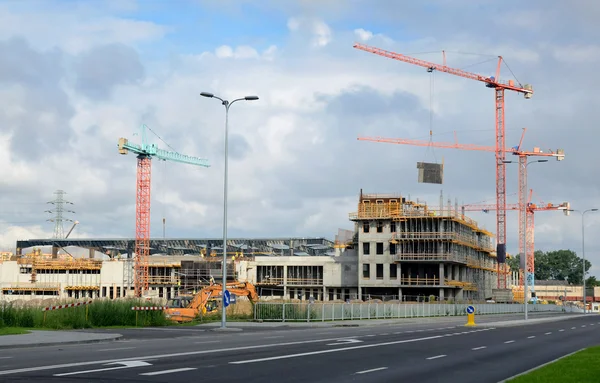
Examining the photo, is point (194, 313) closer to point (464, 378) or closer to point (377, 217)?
point (464, 378)

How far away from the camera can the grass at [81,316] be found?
36594 mm

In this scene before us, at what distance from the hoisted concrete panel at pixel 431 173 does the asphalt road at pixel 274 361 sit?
277ft

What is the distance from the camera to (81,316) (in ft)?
125

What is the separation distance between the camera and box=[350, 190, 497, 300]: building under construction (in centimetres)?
10319

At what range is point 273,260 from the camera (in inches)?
4688

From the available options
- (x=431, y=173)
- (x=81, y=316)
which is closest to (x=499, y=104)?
(x=431, y=173)

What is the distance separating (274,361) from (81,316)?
1985 centimetres

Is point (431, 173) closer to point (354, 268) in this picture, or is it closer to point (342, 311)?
point (354, 268)

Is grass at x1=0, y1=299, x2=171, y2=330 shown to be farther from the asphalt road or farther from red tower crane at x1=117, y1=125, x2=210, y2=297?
red tower crane at x1=117, y1=125, x2=210, y2=297

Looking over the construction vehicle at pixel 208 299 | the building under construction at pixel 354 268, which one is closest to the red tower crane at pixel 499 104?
the building under construction at pixel 354 268

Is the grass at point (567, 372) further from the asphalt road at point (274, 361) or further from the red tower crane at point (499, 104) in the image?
the red tower crane at point (499, 104)

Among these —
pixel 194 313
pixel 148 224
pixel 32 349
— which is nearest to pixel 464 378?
pixel 32 349

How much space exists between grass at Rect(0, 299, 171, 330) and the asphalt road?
28.8 ft

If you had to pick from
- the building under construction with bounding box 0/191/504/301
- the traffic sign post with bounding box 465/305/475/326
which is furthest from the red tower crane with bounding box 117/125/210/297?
the traffic sign post with bounding box 465/305/475/326
